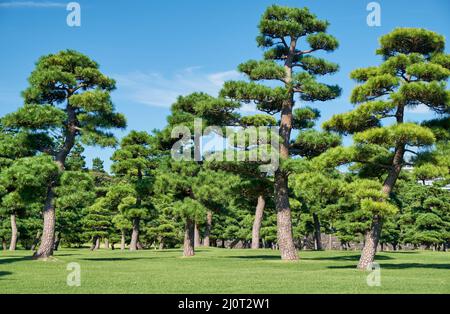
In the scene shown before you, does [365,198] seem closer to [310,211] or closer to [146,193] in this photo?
[146,193]

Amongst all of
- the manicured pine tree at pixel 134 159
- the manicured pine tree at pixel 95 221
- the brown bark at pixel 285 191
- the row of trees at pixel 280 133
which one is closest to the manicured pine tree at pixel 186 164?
the row of trees at pixel 280 133

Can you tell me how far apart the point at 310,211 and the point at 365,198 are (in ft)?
84.2

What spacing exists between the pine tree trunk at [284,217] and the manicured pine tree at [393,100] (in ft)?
14.3

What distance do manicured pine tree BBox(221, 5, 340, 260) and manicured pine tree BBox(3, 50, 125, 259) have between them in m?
5.44

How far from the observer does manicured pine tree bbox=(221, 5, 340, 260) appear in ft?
69.5

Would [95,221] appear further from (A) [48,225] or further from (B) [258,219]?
(A) [48,225]

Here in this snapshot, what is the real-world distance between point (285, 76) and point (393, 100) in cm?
617

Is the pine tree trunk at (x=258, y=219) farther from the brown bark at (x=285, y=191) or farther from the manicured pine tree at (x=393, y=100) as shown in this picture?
the manicured pine tree at (x=393, y=100)

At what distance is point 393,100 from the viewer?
16.7m

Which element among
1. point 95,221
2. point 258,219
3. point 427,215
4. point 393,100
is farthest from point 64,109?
point 427,215

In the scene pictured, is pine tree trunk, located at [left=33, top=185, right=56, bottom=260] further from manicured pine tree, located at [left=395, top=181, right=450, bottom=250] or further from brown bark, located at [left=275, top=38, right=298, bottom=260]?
manicured pine tree, located at [left=395, top=181, right=450, bottom=250]

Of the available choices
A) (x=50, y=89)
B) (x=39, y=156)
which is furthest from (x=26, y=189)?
(x=50, y=89)

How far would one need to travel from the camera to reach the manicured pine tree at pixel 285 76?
2117cm

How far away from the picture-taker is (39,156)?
21172 mm
